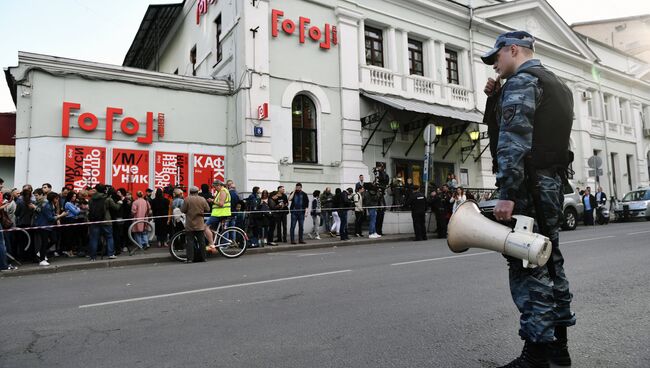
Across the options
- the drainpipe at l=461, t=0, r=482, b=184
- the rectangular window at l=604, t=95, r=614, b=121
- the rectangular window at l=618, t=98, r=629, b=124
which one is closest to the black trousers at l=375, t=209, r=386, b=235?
the drainpipe at l=461, t=0, r=482, b=184

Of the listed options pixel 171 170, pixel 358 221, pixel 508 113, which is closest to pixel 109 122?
pixel 171 170

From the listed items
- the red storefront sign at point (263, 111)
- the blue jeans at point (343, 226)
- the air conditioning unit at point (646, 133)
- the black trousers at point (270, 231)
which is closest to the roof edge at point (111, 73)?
the red storefront sign at point (263, 111)

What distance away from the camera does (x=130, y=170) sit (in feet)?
46.1

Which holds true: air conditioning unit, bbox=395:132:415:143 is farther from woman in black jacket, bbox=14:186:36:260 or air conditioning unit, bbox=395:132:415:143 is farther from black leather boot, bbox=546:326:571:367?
black leather boot, bbox=546:326:571:367

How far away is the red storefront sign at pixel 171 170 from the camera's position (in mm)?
14516

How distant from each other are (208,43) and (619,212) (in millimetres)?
21351

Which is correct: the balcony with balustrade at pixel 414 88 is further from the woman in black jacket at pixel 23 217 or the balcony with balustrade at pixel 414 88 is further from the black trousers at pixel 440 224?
the woman in black jacket at pixel 23 217

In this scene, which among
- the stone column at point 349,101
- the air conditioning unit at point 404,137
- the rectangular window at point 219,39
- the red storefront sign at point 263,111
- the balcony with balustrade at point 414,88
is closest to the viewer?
the red storefront sign at point 263,111

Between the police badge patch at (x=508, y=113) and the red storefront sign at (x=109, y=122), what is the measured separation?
1349 cm

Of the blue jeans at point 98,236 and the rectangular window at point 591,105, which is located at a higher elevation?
the rectangular window at point 591,105

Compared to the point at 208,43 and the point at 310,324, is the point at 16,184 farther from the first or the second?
the point at 310,324

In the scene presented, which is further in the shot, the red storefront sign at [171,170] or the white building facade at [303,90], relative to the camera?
the red storefront sign at [171,170]

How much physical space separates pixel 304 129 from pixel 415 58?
7207 mm

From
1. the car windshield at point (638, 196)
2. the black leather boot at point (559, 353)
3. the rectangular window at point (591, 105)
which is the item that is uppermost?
the rectangular window at point (591, 105)
